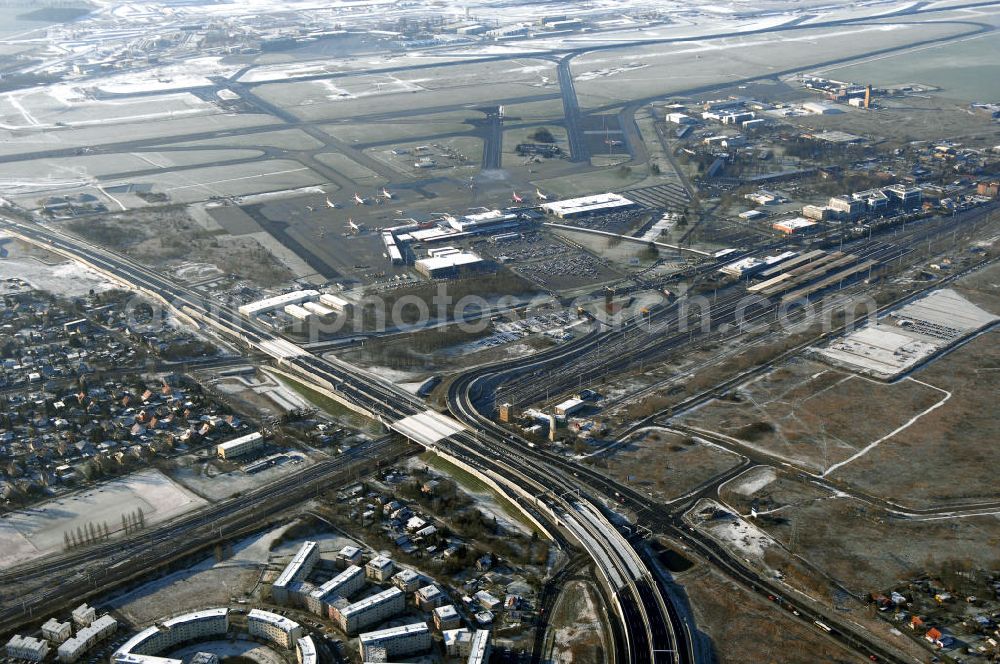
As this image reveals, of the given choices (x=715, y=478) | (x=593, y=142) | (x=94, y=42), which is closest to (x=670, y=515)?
(x=715, y=478)

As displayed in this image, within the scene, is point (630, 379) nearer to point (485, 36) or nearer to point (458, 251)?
point (458, 251)

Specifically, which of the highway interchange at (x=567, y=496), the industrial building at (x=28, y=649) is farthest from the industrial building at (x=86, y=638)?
the highway interchange at (x=567, y=496)

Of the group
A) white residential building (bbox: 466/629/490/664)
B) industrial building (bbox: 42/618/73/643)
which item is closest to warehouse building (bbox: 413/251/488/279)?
white residential building (bbox: 466/629/490/664)

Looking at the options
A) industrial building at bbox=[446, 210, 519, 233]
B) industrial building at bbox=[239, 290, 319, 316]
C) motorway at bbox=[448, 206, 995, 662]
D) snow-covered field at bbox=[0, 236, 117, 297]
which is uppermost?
snow-covered field at bbox=[0, 236, 117, 297]

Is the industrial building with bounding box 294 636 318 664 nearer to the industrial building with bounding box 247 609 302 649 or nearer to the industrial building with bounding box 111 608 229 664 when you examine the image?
the industrial building with bounding box 247 609 302 649

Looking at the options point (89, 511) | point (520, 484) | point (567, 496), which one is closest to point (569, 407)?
point (520, 484)

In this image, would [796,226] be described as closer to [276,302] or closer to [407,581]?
[276,302]
